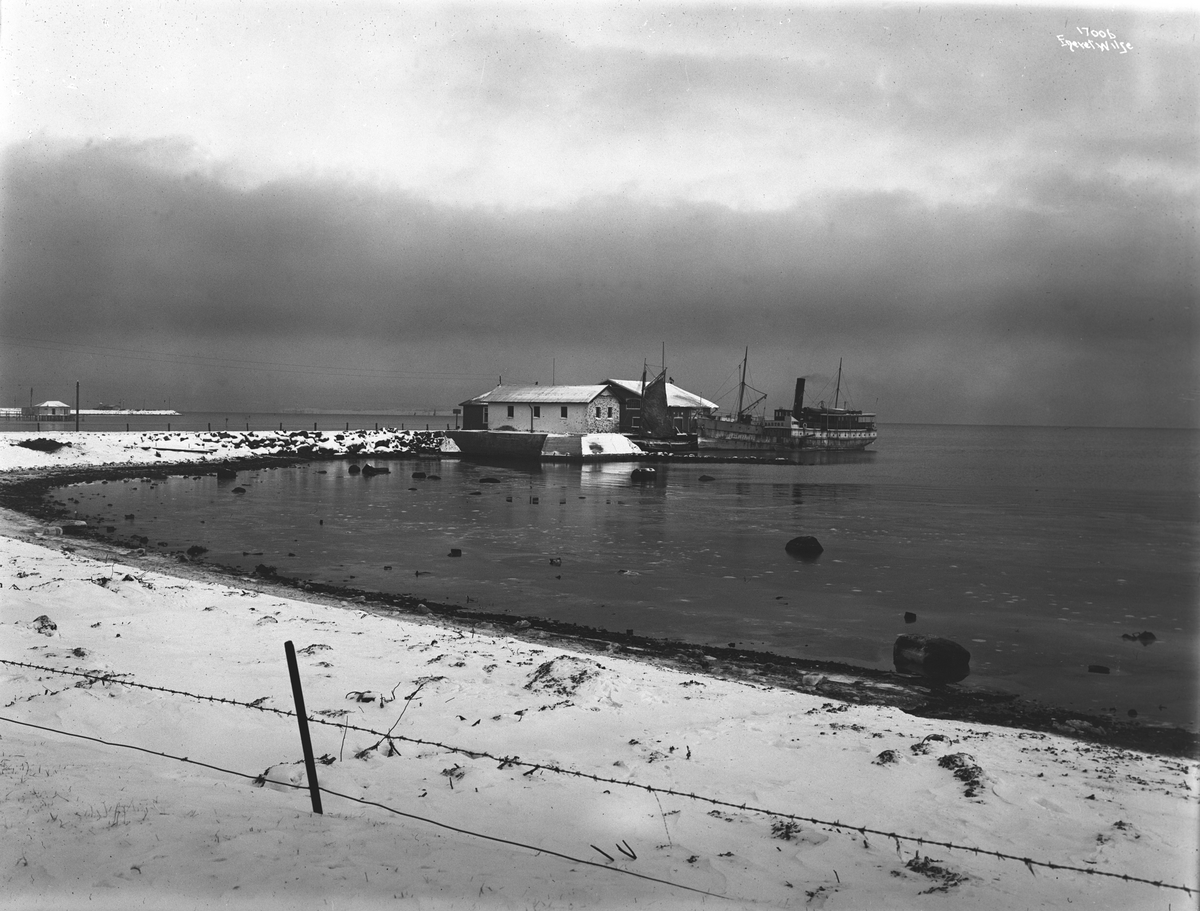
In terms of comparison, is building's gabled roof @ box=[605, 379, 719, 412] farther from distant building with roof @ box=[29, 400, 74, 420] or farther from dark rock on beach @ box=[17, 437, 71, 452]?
distant building with roof @ box=[29, 400, 74, 420]

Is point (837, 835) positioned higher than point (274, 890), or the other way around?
point (274, 890)

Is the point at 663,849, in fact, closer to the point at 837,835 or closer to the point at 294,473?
the point at 837,835

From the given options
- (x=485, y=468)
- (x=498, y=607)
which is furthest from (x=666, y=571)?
(x=485, y=468)

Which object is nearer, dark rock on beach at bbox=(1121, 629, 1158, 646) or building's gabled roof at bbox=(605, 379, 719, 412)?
dark rock on beach at bbox=(1121, 629, 1158, 646)

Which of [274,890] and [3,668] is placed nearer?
[274,890]

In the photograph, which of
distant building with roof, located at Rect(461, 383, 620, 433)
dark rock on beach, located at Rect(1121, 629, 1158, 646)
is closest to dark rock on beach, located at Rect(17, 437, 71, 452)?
distant building with roof, located at Rect(461, 383, 620, 433)

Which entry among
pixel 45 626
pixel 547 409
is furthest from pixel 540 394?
pixel 45 626

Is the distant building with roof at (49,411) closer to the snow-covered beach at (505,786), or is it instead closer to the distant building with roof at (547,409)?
the distant building with roof at (547,409)

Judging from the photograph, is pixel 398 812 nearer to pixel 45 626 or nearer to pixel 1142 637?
pixel 45 626
